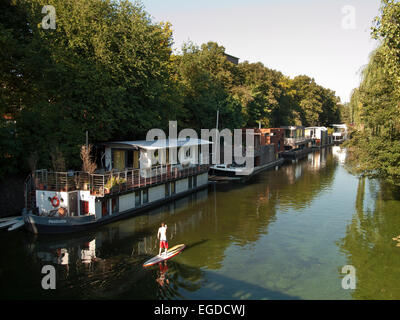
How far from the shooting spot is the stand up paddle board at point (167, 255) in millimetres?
21837

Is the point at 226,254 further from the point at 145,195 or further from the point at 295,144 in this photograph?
the point at 295,144

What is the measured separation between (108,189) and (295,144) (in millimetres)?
76790

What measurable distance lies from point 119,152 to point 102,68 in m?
9.04

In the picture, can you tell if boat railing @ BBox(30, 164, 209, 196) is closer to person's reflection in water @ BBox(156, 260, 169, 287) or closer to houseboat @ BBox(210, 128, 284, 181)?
person's reflection in water @ BBox(156, 260, 169, 287)

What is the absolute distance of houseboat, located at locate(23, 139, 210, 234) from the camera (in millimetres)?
27453

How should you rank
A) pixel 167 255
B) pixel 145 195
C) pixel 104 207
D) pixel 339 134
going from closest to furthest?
pixel 167 255 → pixel 104 207 → pixel 145 195 → pixel 339 134

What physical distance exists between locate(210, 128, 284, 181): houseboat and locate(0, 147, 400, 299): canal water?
1761 cm

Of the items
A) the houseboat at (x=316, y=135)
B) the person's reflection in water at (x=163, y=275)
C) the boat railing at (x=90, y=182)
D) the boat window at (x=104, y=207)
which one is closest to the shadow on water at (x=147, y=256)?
the person's reflection in water at (x=163, y=275)

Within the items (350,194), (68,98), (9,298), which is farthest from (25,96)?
Answer: (350,194)

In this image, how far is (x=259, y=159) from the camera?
68750 mm

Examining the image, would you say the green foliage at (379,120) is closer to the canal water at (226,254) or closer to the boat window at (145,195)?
the canal water at (226,254)

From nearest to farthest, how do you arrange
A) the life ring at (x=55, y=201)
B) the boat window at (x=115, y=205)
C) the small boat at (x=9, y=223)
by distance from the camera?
the life ring at (x=55, y=201)
the small boat at (x=9, y=223)
the boat window at (x=115, y=205)

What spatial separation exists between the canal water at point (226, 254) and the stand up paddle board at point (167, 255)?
31 cm

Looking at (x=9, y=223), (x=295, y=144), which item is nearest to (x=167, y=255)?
(x=9, y=223)
